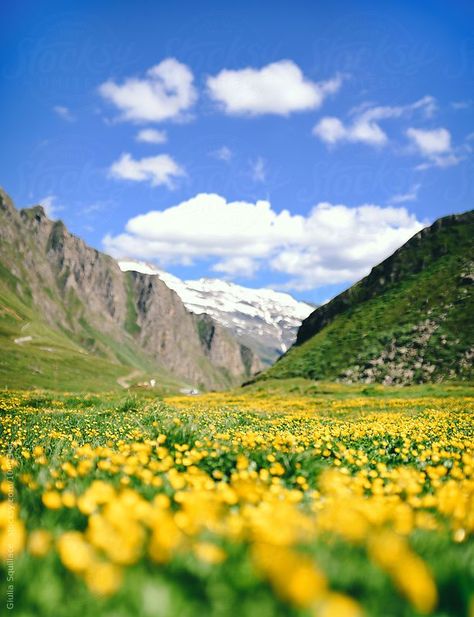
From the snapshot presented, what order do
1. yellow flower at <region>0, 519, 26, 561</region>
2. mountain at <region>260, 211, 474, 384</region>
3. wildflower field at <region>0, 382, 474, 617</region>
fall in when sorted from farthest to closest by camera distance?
mountain at <region>260, 211, 474, 384</region> < yellow flower at <region>0, 519, 26, 561</region> < wildflower field at <region>0, 382, 474, 617</region>

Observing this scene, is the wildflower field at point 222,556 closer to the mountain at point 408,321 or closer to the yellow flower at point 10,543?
the yellow flower at point 10,543

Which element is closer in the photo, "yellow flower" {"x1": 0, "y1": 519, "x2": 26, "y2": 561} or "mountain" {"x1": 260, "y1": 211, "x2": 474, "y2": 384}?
"yellow flower" {"x1": 0, "y1": 519, "x2": 26, "y2": 561}

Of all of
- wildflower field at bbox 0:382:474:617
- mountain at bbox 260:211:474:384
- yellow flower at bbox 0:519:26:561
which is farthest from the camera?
mountain at bbox 260:211:474:384

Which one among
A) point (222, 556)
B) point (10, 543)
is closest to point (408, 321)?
point (222, 556)

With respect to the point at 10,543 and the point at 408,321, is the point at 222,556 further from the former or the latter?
the point at 408,321

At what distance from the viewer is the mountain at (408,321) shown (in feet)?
195

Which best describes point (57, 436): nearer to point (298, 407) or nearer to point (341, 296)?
point (298, 407)

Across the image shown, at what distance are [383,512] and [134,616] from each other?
247 centimetres

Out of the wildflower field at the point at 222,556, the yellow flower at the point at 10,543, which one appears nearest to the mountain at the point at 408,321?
the wildflower field at the point at 222,556

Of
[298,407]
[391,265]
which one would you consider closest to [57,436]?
[298,407]

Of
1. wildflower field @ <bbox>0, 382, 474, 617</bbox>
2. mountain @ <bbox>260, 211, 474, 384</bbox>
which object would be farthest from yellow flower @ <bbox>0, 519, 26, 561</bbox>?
mountain @ <bbox>260, 211, 474, 384</bbox>

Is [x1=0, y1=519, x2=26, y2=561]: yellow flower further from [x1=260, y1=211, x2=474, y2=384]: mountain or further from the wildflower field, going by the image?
[x1=260, y1=211, x2=474, y2=384]: mountain

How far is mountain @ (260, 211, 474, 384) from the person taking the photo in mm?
59562

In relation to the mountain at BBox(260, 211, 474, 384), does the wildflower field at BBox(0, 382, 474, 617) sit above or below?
below
